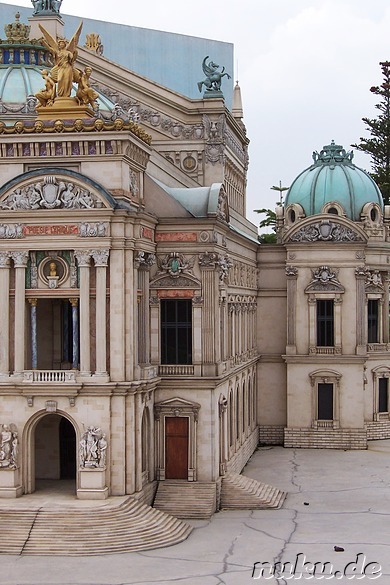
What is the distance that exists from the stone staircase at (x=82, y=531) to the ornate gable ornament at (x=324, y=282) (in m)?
25.6

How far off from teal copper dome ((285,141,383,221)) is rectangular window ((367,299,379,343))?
17.6ft

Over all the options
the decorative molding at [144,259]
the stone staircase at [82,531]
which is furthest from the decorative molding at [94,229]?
the stone staircase at [82,531]

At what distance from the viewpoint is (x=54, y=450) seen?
4609 cm

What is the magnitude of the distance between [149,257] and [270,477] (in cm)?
1461

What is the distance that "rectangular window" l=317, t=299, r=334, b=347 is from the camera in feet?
210

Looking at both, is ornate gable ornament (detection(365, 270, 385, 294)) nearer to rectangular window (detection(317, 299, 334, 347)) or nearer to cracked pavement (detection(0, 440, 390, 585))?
rectangular window (detection(317, 299, 334, 347))

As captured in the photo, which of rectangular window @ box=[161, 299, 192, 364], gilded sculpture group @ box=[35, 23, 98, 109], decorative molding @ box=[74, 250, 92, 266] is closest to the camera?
decorative molding @ box=[74, 250, 92, 266]

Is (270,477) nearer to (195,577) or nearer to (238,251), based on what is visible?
(238,251)

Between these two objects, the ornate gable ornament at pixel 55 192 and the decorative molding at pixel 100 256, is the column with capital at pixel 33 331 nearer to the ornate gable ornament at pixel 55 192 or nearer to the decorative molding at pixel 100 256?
the decorative molding at pixel 100 256

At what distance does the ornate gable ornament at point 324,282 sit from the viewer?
208ft

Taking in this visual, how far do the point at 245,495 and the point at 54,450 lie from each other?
8.34m

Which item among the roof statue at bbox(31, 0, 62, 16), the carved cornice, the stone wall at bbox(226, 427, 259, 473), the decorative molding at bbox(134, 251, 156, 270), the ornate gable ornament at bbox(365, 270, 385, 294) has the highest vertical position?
the roof statue at bbox(31, 0, 62, 16)

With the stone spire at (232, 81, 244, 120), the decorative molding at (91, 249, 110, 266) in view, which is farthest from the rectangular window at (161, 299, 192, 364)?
the stone spire at (232, 81, 244, 120)

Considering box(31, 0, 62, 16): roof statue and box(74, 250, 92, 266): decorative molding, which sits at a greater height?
box(31, 0, 62, 16): roof statue
